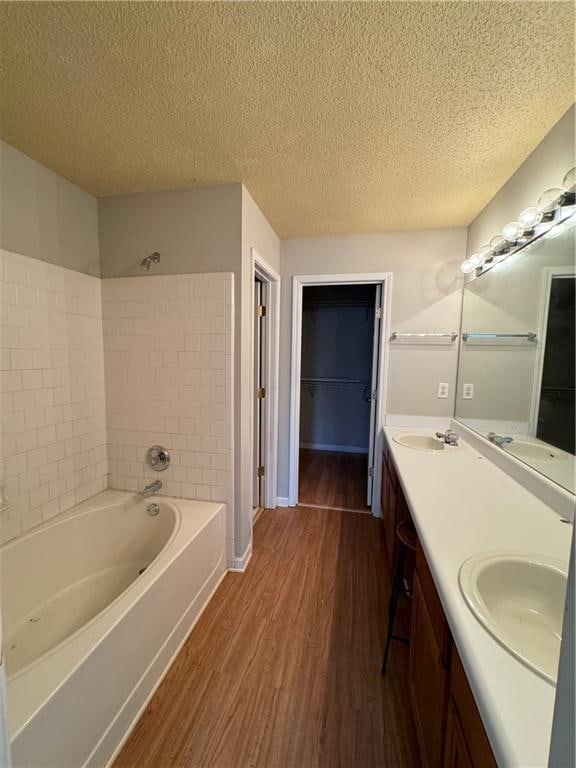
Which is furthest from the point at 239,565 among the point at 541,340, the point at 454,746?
the point at 541,340

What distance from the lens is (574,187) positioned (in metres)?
1.16

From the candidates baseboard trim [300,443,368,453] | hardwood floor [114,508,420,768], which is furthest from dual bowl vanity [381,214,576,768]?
baseboard trim [300,443,368,453]

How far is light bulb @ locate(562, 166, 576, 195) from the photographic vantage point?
1.16 m

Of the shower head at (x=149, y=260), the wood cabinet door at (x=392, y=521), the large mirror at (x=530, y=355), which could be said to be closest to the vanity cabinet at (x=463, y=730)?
the large mirror at (x=530, y=355)

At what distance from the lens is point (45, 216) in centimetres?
172

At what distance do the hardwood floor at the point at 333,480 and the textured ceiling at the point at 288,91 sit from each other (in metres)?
2.59

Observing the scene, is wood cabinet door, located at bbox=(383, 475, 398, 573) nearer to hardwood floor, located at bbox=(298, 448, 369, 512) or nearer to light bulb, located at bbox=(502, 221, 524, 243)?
hardwood floor, located at bbox=(298, 448, 369, 512)

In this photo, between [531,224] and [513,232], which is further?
[513,232]

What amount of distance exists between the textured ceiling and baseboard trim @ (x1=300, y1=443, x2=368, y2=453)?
3426 mm

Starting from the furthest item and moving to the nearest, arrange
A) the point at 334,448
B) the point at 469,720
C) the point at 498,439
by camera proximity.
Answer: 1. the point at 334,448
2. the point at 498,439
3. the point at 469,720

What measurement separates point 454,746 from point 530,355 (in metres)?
1.46

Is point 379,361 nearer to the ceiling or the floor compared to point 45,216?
nearer to the floor

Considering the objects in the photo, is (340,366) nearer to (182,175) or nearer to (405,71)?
(182,175)

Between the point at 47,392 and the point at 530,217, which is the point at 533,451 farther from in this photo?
the point at 47,392
